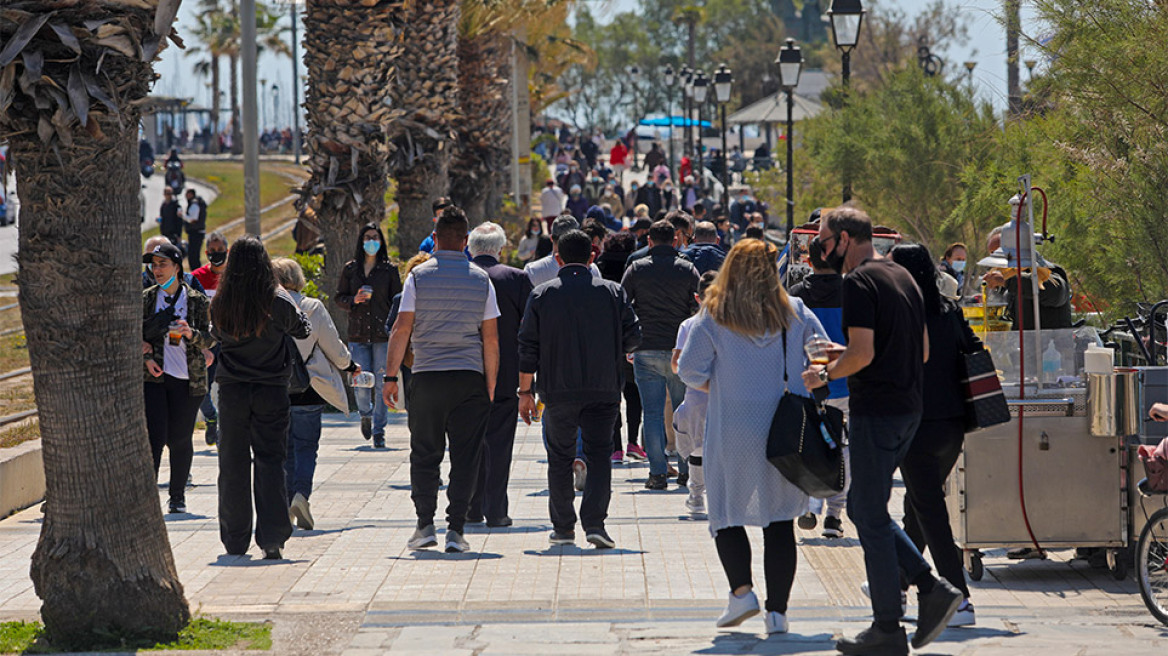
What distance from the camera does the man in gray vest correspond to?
875 centimetres

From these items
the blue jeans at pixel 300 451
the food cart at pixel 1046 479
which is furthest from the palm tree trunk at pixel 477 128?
the food cart at pixel 1046 479

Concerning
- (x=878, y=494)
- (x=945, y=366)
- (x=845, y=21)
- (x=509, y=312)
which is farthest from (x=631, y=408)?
(x=845, y=21)

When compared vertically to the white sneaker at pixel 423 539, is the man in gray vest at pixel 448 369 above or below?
above

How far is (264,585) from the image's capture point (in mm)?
8008

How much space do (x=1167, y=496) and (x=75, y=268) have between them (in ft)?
16.6

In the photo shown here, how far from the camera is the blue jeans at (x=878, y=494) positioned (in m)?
6.30

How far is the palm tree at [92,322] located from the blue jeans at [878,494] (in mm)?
3022

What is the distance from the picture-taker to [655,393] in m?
11.3

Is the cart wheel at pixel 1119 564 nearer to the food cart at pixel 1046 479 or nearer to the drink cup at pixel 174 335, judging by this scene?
the food cart at pixel 1046 479

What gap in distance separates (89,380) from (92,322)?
25cm

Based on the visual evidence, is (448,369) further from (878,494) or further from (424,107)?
(424,107)

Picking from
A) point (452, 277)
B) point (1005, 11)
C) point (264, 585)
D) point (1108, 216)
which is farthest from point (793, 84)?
point (264, 585)

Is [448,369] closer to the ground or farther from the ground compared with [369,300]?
closer to the ground

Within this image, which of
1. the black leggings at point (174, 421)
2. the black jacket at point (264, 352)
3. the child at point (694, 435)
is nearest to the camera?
the black jacket at point (264, 352)
